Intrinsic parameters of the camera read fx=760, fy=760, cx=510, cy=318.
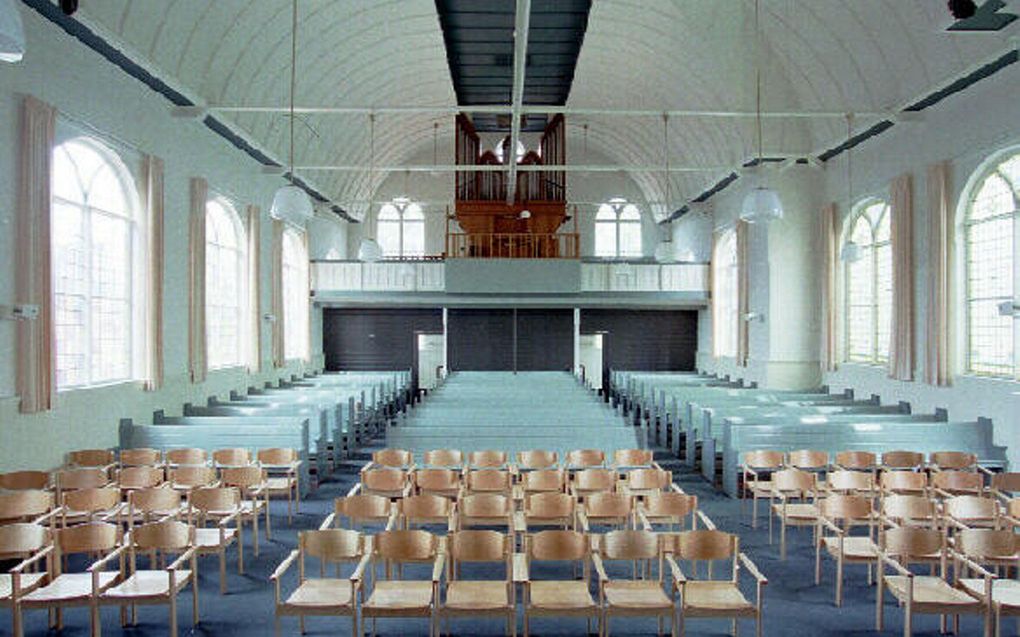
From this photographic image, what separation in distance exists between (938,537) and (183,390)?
12.4 m

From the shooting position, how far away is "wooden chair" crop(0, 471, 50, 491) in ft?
26.9

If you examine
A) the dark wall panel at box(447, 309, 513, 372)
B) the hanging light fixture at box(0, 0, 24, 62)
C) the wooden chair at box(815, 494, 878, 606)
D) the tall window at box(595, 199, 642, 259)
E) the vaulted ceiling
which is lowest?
the wooden chair at box(815, 494, 878, 606)

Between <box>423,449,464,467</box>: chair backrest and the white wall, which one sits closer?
the white wall

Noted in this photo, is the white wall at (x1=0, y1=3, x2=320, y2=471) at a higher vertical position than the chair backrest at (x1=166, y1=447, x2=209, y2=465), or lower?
higher

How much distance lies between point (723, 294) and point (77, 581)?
20.0 meters

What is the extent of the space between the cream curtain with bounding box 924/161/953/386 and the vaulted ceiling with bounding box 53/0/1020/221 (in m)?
1.71

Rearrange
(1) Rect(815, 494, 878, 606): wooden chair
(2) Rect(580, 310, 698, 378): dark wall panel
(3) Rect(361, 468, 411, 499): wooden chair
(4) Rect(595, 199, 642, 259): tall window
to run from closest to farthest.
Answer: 1. (1) Rect(815, 494, 878, 606): wooden chair
2. (3) Rect(361, 468, 411, 499): wooden chair
3. (2) Rect(580, 310, 698, 378): dark wall panel
4. (4) Rect(595, 199, 642, 259): tall window

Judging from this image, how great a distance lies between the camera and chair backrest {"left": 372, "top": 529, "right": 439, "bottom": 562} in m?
5.75

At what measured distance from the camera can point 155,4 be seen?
11188mm

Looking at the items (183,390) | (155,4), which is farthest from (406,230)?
(155,4)

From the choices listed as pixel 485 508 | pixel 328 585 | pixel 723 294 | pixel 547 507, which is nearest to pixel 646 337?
pixel 723 294

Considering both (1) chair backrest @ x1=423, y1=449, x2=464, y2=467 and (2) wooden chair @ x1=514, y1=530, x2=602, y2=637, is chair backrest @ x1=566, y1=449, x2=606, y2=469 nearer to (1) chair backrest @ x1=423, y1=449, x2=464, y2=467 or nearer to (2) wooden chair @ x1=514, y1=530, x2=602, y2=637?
(1) chair backrest @ x1=423, y1=449, x2=464, y2=467

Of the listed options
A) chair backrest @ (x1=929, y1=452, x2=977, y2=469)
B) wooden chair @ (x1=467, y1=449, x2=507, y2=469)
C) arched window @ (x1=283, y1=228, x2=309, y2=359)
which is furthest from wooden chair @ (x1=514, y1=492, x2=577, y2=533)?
arched window @ (x1=283, y1=228, x2=309, y2=359)

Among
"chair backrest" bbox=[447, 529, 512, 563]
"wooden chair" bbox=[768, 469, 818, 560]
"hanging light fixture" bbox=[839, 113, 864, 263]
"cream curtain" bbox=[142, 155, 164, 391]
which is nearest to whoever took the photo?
"chair backrest" bbox=[447, 529, 512, 563]
